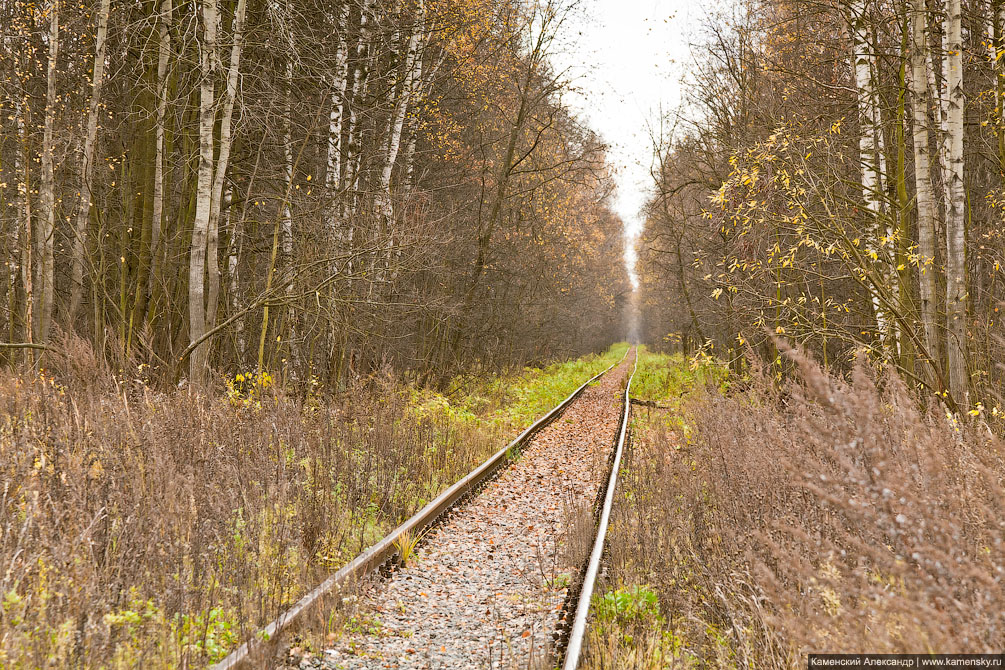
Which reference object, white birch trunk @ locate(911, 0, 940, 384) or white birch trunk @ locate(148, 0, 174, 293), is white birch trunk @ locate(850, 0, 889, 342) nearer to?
white birch trunk @ locate(911, 0, 940, 384)

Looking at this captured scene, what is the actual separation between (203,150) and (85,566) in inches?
263

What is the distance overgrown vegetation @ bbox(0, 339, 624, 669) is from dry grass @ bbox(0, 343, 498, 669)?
16mm

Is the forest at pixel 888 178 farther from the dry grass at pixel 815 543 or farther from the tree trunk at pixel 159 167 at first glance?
the tree trunk at pixel 159 167

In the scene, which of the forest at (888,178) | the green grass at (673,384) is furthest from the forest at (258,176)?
the green grass at (673,384)

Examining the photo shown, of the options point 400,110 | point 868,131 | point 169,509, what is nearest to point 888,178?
point 868,131

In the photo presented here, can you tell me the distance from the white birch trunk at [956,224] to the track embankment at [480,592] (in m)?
4.33

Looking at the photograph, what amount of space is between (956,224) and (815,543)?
19.3ft

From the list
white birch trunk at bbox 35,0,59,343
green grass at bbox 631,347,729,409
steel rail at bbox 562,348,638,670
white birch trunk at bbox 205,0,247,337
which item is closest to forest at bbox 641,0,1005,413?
steel rail at bbox 562,348,638,670

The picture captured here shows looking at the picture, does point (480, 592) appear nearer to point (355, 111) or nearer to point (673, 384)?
point (355, 111)

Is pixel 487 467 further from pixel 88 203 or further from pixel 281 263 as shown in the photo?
pixel 88 203

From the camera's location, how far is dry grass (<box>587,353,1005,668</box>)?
230 centimetres

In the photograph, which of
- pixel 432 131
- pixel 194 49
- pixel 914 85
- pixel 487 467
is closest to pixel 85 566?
pixel 487 467

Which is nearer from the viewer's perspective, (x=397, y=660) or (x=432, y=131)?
(x=397, y=660)

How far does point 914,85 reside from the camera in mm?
6875
